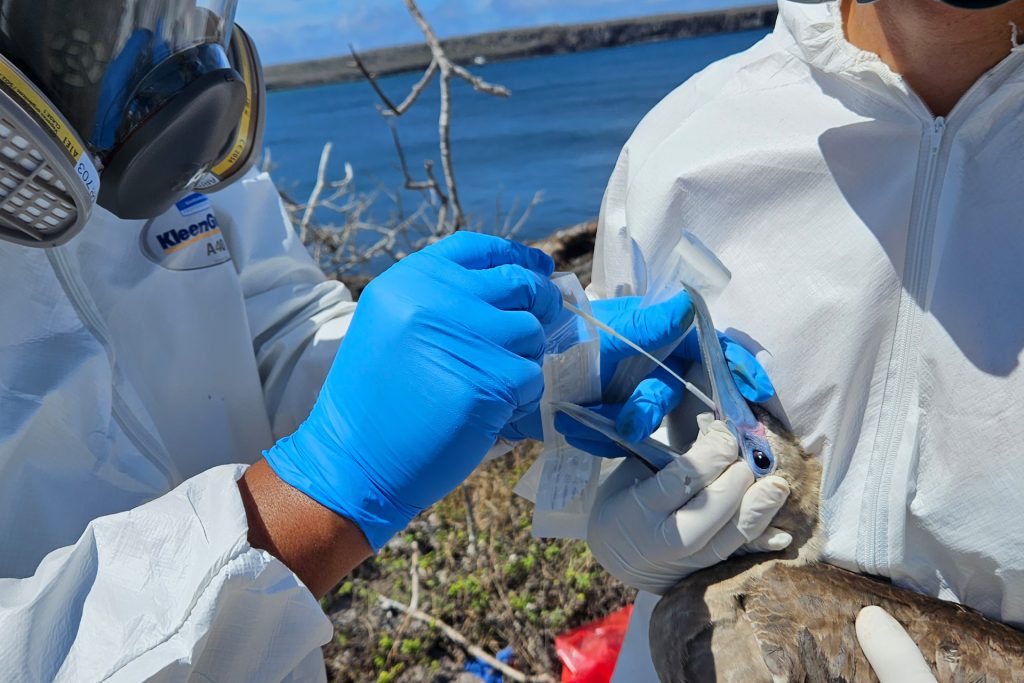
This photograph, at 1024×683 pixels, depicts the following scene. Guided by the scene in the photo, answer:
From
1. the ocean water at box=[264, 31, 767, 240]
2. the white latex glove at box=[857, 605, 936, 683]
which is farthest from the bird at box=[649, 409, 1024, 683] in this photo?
the ocean water at box=[264, 31, 767, 240]

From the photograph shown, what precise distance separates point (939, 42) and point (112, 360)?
5.44 feet

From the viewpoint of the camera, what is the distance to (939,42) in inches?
49.7

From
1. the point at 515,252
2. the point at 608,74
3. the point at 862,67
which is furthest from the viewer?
the point at 608,74

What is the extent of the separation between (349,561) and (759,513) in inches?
28.7

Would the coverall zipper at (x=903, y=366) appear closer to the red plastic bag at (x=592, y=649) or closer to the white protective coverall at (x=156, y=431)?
the white protective coverall at (x=156, y=431)

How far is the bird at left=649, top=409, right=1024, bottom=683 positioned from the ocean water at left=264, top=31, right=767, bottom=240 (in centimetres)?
593

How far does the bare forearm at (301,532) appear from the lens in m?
1.13

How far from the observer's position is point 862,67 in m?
1.27

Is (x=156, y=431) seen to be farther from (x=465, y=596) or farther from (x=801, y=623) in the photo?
(x=465, y=596)

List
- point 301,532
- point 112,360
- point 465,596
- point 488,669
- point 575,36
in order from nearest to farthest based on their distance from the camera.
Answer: point 301,532
point 112,360
point 488,669
point 465,596
point 575,36

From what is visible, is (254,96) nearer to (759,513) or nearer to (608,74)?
(759,513)

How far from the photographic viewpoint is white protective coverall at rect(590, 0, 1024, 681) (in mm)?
1205

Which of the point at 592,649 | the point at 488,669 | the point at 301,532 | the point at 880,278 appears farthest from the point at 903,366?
the point at 488,669

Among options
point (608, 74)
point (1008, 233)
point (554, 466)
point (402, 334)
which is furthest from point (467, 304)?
point (608, 74)
